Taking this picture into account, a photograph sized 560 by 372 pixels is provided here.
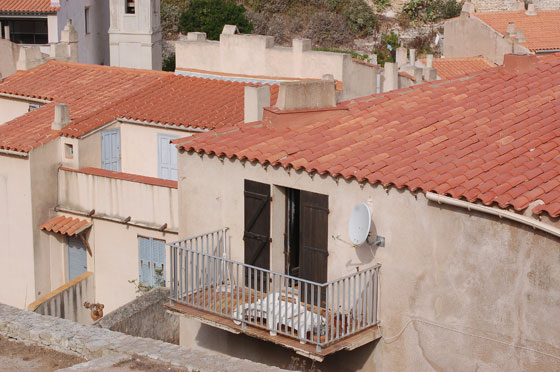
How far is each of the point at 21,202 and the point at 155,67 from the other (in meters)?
11.8

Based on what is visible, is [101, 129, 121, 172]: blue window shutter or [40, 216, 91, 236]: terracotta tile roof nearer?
[40, 216, 91, 236]: terracotta tile roof

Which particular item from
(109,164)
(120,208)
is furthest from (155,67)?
(120,208)

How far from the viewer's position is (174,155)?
2480 centimetres

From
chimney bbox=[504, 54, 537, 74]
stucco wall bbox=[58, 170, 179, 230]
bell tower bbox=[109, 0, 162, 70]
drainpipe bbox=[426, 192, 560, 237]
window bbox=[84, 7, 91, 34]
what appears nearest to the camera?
drainpipe bbox=[426, 192, 560, 237]

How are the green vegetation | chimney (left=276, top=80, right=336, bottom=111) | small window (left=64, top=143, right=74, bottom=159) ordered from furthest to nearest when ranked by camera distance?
the green vegetation, small window (left=64, top=143, right=74, bottom=159), chimney (left=276, top=80, right=336, bottom=111)

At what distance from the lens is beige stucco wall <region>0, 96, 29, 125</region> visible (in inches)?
1117

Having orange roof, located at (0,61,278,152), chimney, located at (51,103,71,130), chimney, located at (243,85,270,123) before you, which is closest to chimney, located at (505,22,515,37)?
orange roof, located at (0,61,278,152)

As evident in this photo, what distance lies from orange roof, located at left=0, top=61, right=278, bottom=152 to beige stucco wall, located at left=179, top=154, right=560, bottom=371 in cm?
876

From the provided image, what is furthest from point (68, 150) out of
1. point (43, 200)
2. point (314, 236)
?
point (314, 236)

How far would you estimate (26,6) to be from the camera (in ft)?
146

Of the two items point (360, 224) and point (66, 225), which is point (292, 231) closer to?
point (360, 224)

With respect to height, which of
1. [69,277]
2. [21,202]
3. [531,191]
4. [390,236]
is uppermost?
[531,191]

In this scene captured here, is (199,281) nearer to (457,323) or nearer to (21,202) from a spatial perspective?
(457,323)

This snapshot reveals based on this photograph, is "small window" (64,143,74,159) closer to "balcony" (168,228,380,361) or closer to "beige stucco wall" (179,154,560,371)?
"balcony" (168,228,380,361)
